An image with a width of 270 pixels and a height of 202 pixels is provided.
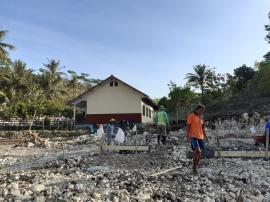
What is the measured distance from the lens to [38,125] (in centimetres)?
4053

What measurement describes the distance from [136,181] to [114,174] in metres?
1.07

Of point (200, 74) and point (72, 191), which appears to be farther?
point (200, 74)

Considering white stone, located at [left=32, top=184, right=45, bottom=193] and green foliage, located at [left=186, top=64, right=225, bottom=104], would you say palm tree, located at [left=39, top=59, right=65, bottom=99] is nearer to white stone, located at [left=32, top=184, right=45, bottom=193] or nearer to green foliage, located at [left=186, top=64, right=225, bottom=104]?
green foliage, located at [left=186, top=64, right=225, bottom=104]

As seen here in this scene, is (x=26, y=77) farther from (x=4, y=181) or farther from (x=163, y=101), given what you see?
(x=4, y=181)

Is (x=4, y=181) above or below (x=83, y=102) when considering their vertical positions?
below

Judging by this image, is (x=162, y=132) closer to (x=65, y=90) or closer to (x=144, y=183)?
(x=144, y=183)

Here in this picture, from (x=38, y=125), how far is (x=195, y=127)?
3144cm

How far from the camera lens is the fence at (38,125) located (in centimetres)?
3956

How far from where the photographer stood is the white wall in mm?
39562

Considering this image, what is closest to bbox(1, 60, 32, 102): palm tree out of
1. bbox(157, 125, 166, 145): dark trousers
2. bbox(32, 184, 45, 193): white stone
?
bbox(157, 125, 166, 145): dark trousers

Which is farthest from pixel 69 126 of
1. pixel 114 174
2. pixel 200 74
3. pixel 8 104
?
pixel 114 174

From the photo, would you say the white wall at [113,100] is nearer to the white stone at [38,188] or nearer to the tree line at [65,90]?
the tree line at [65,90]

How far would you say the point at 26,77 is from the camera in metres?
52.1

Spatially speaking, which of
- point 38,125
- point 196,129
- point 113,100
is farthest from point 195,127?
point 38,125
